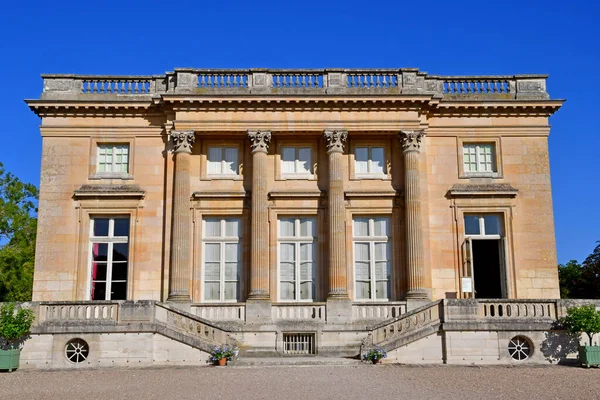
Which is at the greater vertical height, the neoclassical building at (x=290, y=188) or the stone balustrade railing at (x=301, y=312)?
the neoclassical building at (x=290, y=188)

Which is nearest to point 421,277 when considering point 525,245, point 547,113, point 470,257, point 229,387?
point 470,257

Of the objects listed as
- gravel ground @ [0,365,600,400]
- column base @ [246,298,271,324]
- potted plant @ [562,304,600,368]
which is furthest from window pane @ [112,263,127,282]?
potted plant @ [562,304,600,368]

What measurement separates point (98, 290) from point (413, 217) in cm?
1059

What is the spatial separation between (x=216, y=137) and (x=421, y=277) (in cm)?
822

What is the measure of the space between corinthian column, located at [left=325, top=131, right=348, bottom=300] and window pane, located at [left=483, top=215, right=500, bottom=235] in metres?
4.86

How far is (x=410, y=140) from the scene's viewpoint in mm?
22328

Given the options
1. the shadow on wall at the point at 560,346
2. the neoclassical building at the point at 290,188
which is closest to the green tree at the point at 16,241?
Answer: the neoclassical building at the point at 290,188

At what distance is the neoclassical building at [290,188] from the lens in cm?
2198

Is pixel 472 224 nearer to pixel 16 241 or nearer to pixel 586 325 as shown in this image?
pixel 586 325

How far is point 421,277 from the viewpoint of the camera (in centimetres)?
2133

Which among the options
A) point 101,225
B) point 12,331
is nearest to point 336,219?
point 101,225

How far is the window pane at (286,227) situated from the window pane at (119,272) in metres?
5.32

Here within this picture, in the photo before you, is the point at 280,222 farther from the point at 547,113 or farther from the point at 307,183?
the point at 547,113

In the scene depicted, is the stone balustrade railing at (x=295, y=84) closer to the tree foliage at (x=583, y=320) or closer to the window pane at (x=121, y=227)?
the window pane at (x=121, y=227)
